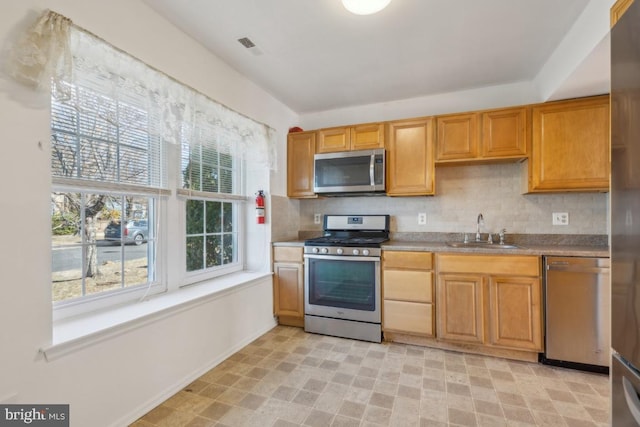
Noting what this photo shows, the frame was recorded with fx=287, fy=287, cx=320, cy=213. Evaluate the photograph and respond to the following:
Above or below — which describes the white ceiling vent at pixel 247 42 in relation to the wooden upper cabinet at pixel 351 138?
above

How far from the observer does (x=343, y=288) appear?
9.23 feet

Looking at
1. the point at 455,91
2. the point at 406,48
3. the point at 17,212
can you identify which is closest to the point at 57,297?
the point at 17,212

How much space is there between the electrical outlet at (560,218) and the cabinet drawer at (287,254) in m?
2.43

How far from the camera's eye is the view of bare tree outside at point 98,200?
1.51m

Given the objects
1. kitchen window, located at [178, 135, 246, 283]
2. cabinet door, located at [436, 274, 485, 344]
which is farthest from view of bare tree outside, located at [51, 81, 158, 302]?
cabinet door, located at [436, 274, 485, 344]

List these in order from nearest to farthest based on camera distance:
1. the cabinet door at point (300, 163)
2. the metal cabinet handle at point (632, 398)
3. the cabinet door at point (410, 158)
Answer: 1. the metal cabinet handle at point (632, 398)
2. the cabinet door at point (410, 158)
3. the cabinet door at point (300, 163)

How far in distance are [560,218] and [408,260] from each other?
1.48 metres

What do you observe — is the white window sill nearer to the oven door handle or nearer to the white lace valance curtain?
the oven door handle

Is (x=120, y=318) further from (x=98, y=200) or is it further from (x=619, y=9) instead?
(x=619, y=9)

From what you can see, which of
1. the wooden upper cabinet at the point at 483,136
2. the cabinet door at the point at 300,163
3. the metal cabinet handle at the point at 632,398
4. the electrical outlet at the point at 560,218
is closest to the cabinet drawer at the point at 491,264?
the electrical outlet at the point at 560,218

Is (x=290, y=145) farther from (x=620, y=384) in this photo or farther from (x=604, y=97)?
(x=620, y=384)

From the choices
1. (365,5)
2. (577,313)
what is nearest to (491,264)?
(577,313)

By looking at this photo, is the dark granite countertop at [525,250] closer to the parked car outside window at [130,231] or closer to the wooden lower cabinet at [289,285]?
the wooden lower cabinet at [289,285]

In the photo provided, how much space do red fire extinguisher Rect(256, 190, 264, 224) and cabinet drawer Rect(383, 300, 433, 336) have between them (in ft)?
4.83
